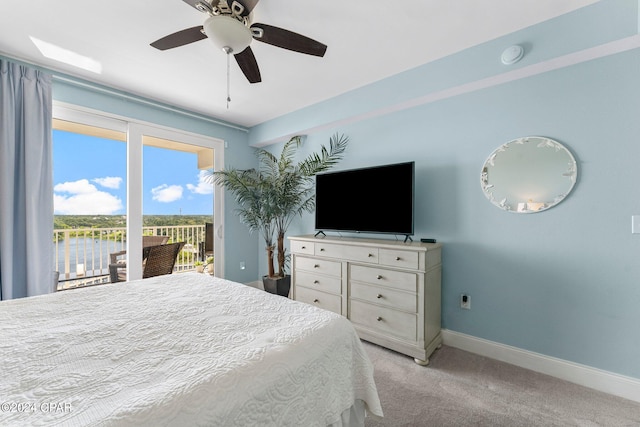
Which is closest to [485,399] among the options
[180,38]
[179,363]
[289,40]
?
[179,363]

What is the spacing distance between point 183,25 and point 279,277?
2.82 meters

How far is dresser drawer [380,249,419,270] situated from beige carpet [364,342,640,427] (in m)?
0.80

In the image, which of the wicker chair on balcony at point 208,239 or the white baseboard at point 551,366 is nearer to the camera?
the white baseboard at point 551,366

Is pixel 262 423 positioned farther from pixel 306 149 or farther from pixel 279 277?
pixel 306 149

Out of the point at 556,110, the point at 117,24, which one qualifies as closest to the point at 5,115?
the point at 117,24

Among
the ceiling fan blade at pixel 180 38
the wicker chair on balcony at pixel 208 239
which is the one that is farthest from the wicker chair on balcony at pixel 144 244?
the ceiling fan blade at pixel 180 38

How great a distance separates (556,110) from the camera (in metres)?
2.00

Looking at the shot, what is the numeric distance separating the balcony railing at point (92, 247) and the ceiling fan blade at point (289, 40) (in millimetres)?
2910

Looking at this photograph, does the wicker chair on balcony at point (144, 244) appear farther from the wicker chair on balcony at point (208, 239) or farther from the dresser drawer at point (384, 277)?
the dresser drawer at point (384, 277)

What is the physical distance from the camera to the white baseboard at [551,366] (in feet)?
5.74

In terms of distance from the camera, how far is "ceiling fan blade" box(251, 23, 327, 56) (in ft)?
5.26

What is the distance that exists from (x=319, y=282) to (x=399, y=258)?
0.96 m

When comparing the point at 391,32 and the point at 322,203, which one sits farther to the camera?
the point at 322,203

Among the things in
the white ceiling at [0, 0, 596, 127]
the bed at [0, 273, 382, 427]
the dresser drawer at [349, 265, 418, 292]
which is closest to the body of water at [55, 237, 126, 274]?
the white ceiling at [0, 0, 596, 127]
